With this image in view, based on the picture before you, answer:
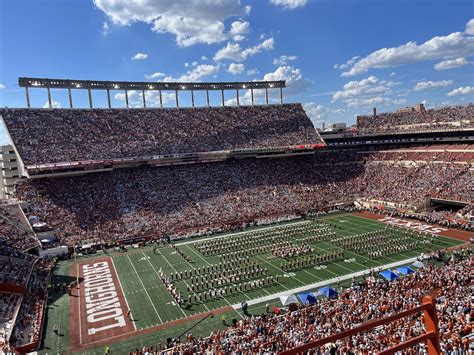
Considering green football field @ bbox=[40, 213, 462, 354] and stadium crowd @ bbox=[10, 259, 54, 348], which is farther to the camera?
green football field @ bbox=[40, 213, 462, 354]

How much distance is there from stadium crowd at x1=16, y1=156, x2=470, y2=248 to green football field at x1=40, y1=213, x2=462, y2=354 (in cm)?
514

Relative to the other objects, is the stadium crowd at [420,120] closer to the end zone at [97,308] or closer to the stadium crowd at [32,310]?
the end zone at [97,308]

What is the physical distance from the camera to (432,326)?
2.58m

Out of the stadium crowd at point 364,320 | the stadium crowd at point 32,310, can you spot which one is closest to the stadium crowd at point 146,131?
the stadium crowd at point 32,310

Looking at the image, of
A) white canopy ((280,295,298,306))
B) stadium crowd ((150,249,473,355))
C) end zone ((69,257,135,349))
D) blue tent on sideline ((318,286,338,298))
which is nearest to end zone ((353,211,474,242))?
stadium crowd ((150,249,473,355))

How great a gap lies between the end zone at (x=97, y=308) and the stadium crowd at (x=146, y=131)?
19.0 m

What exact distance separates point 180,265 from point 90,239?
36.1 feet

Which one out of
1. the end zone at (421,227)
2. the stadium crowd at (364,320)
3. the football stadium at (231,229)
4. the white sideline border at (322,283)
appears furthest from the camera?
the end zone at (421,227)

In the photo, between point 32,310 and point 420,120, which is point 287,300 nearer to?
point 32,310

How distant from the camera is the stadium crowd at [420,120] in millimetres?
49000

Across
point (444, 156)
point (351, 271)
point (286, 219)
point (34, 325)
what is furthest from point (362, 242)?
point (444, 156)

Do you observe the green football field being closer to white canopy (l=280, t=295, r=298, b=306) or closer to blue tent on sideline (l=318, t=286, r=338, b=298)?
white canopy (l=280, t=295, r=298, b=306)

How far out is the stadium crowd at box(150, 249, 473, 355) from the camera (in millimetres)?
10438

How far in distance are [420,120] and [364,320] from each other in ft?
163
